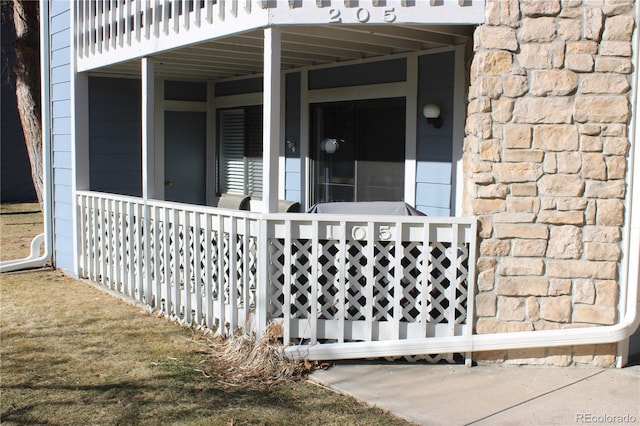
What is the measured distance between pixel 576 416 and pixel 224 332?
280 centimetres

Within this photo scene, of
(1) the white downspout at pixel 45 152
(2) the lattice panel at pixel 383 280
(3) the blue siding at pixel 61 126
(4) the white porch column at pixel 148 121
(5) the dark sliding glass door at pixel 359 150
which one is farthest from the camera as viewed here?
(1) the white downspout at pixel 45 152

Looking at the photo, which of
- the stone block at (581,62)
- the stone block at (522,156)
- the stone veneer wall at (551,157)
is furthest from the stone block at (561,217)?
the stone block at (581,62)

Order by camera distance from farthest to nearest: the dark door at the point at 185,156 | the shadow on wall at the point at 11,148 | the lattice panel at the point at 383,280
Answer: the shadow on wall at the point at 11,148 < the dark door at the point at 185,156 < the lattice panel at the point at 383,280

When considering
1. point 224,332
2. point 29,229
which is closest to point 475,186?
point 224,332

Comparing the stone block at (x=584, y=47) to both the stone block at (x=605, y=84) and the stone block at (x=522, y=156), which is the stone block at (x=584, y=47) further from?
the stone block at (x=522, y=156)

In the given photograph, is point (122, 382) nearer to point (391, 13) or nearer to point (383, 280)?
point (383, 280)

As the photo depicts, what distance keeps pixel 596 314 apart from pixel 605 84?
1.64 meters

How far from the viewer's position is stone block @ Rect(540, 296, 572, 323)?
4.73 m

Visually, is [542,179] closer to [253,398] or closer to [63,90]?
[253,398]

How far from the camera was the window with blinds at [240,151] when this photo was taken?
29.4 ft

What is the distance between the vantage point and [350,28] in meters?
4.98

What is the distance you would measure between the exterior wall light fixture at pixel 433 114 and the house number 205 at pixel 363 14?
155 centimetres

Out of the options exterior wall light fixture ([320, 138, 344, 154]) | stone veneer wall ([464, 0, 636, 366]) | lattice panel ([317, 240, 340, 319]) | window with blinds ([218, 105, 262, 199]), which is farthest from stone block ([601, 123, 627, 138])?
window with blinds ([218, 105, 262, 199])

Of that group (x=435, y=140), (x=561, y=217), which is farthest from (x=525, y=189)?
(x=435, y=140)
